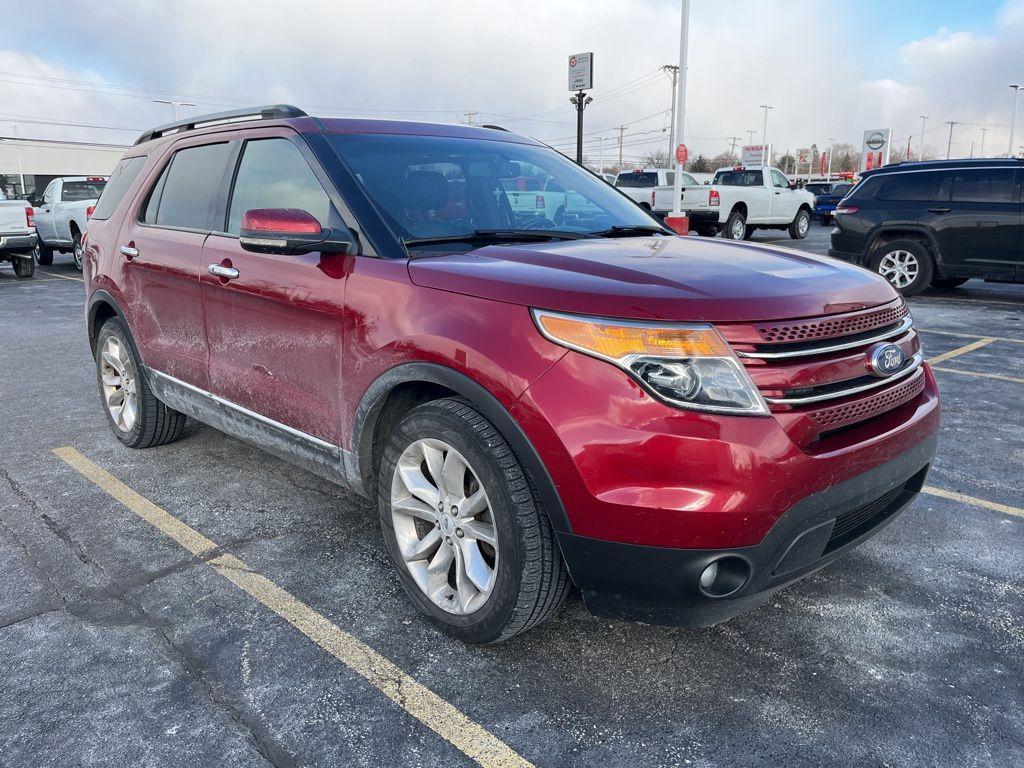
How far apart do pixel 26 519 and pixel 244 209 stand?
1817 millimetres

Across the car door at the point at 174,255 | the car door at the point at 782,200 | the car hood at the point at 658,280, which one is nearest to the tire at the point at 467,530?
the car hood at the point at 658,280

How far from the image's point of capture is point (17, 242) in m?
14.1

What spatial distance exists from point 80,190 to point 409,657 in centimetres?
1739

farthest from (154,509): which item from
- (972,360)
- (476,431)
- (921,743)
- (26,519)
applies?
(972,360)

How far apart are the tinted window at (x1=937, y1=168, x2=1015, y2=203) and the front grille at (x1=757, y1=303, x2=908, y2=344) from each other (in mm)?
8970

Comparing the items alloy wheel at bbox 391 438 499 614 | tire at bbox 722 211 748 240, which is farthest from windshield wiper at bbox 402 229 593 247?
tire at bbox 722 211 748 240

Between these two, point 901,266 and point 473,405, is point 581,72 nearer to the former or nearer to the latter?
point 901,266

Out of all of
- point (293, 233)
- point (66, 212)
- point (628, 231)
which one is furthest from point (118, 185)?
point (66, 212)

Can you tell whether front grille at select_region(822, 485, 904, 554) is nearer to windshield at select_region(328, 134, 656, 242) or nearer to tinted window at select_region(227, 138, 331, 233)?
windshield at select_region(328, 134, 656, 242)

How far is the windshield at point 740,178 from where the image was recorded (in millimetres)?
20688

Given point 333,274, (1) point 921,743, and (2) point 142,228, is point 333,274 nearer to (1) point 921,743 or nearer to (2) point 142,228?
(2) point 142,228

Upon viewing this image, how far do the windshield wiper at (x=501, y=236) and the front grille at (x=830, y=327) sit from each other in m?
1.16

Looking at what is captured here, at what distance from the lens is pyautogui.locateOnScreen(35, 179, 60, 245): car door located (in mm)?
16703

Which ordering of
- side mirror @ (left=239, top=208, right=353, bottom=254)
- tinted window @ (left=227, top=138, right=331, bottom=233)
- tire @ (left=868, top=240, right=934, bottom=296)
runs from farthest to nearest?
tire @ (left=868, top=240, right=934, bottom=296) → tinted window @ (left=227, top=138, right=331, bottom=233) → side mirror @ (left=239, top=208, right=353, bottom=254)
